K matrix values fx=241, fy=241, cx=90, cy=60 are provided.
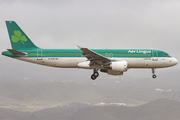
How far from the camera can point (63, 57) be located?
4588cm

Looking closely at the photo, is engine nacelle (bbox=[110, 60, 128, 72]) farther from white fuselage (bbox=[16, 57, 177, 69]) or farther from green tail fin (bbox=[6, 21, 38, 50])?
green tail fin (bbox=[6, 21, 38, 50])

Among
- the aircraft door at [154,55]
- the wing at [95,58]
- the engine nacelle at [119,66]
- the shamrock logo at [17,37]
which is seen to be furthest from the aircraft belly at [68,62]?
the aircraft door at [154,55]

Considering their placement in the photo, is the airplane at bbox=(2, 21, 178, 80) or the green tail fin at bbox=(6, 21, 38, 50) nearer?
the airplane at bbox=(2, 21, 178, 80)

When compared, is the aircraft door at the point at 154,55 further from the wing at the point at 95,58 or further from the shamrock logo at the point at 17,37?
the shamrock logo at the point at 17,37

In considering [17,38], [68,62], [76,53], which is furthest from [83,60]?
[17,38]

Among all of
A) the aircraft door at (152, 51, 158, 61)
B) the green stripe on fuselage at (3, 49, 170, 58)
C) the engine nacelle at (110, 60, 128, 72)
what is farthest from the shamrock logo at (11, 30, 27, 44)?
the aircraft door at (152, 51, 158, 61)

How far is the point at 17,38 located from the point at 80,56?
13.2 m

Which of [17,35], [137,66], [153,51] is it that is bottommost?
[137,66]

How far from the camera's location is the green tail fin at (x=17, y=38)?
156 ft

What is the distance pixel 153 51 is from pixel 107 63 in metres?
10.6

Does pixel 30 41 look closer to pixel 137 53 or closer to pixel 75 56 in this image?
pixel 75 56

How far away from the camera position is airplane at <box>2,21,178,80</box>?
4485cm

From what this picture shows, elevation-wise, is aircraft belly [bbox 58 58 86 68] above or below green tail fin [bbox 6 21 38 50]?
below

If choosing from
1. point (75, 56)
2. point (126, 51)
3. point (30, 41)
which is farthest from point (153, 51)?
point (30, 41)
